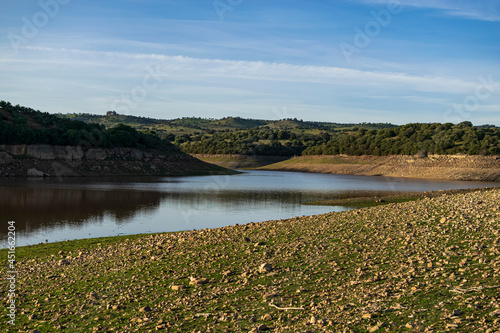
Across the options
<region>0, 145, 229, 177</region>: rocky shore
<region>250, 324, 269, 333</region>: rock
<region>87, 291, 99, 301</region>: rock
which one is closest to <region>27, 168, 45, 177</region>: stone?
<region>0, 145, 229, 177</region>: rocky shore

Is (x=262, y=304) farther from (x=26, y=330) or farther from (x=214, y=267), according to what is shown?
(x=26, y=330)

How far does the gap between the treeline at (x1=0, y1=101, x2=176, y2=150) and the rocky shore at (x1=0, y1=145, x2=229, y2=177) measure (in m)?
1.20

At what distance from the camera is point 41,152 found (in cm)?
6931

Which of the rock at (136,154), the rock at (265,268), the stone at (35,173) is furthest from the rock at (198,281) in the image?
the rock at (136,154)

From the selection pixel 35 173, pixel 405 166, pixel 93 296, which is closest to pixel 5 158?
pixel 35 173

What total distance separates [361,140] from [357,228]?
11375 centimetres

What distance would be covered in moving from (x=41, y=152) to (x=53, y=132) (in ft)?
16.1

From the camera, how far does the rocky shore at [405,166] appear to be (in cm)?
8862

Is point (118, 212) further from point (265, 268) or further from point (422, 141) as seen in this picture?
point (422, 141)

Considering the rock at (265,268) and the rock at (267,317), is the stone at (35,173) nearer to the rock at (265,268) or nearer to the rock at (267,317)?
the rock at (265,268)

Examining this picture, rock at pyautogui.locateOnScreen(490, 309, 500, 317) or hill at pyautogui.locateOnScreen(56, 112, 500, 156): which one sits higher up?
hill at pyautogui.locateOnScreen(56, 112, 500, 156)

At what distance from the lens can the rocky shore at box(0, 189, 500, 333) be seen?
8.32 m

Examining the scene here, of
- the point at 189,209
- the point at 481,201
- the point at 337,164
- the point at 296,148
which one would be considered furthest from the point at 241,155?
the point at 481,201

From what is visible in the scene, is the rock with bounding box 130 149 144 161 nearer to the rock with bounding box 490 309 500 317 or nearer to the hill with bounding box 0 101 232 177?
the hill with bounding box 0 101 232 177
